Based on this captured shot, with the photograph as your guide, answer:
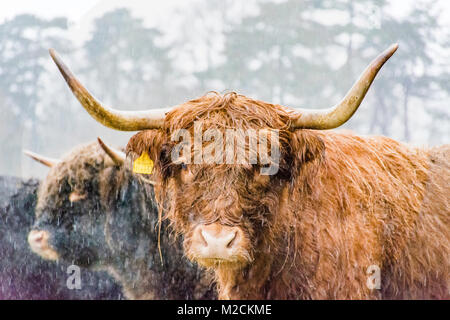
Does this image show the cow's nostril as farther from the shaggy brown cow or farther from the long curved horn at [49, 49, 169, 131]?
the long curved horn at [49, 49, 169, 131]

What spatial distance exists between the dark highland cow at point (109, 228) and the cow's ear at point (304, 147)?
8.09 ft

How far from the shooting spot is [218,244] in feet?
7.73

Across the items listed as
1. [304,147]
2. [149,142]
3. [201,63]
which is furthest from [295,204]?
[201,63]

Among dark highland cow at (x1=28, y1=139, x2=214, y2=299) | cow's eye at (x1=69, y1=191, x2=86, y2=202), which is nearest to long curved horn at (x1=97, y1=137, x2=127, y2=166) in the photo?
dark highland cow at (x1=28, y1=139, x2=214, y2=299)

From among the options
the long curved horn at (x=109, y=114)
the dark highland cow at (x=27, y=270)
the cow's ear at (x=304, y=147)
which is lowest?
the dark highland cow at (x=27, y=270)

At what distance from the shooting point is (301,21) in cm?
1285

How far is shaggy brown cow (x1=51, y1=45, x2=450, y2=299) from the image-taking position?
2.56 meters

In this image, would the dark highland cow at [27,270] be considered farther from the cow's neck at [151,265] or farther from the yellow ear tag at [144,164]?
the yellow ear tag at [144,164]

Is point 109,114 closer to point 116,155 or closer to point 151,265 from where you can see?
point 116,155

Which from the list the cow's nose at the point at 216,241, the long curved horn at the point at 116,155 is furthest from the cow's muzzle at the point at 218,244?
the long curved horn at the point at 116,155

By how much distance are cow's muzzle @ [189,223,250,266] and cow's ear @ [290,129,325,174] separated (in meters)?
0.60

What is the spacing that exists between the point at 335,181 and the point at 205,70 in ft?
34.6

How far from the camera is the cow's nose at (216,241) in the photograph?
92.7 inches
